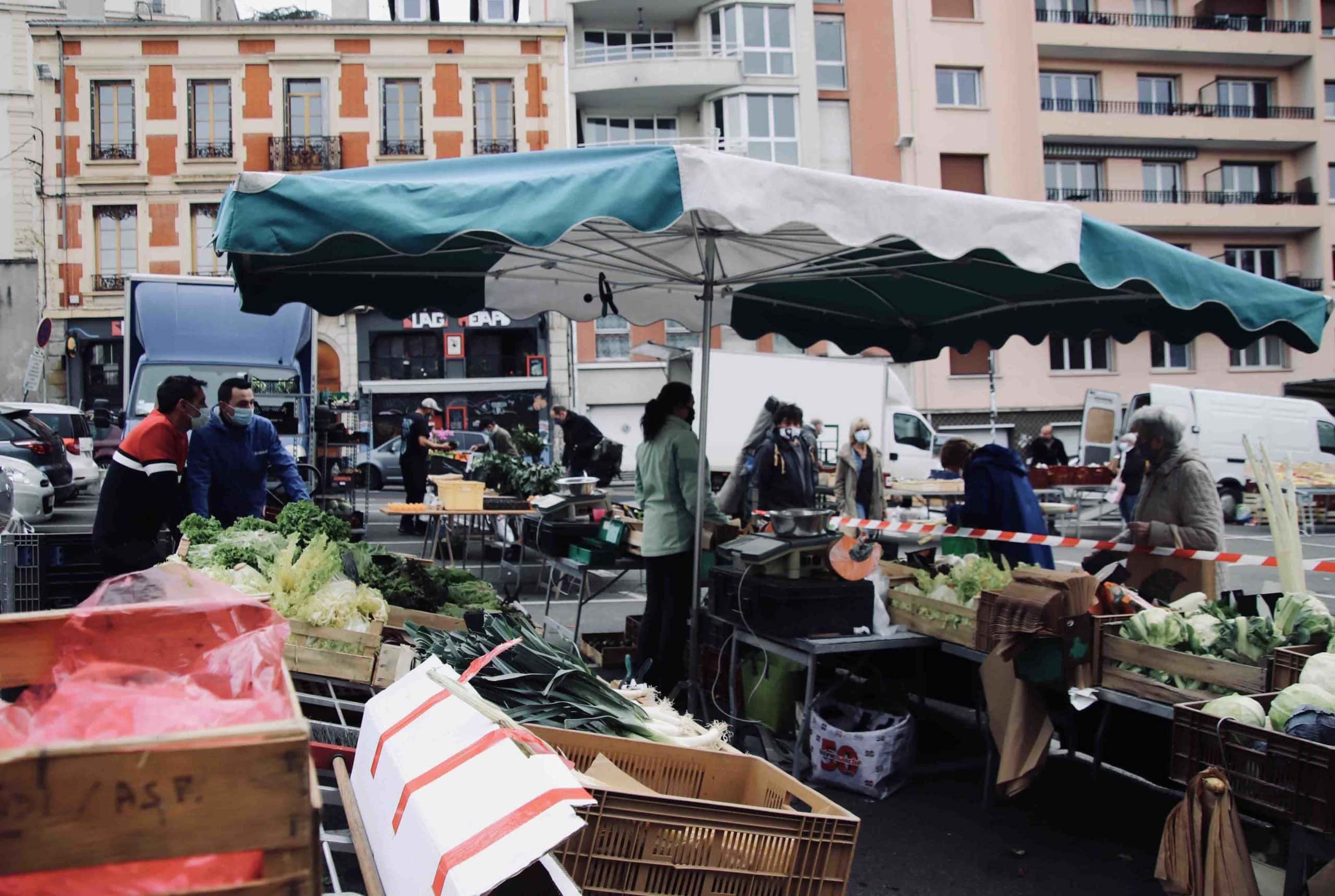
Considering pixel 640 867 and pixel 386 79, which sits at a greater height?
pixel 386 79

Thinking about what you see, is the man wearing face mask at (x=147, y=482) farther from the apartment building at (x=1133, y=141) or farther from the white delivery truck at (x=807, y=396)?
the apartment building at (x=1133, y=141)

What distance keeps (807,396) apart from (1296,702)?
17.1 m

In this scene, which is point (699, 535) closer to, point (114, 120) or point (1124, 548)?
point (1124, 548)

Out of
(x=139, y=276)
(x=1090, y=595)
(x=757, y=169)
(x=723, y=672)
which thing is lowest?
(x=723, y=672)

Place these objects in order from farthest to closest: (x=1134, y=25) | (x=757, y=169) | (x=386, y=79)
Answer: (x=1134, y=25) → (x=386, y=79) → (x=757, y=169)

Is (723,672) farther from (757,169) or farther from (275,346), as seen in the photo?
(275,346)

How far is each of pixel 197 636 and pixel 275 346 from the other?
1188cm

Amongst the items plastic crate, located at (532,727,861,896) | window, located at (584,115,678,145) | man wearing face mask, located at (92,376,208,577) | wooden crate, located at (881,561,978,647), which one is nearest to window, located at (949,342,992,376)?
window, located at (584,115,678,145)

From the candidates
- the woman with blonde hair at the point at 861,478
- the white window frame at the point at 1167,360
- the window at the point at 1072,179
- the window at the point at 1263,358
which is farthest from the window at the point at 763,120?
the woman with blonde hair at the point at 861,478

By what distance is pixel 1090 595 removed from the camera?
408 centimetres

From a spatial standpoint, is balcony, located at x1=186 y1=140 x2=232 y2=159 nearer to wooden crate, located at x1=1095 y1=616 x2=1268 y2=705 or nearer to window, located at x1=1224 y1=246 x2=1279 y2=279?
wooden crate, located at x1=1095 y1=616 x2=1268 y2=705

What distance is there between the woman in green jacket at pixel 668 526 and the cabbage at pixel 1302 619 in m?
3.01

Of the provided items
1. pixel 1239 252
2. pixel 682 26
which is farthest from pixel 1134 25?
pixel 682 26

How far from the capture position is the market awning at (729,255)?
Answer: 383cm
